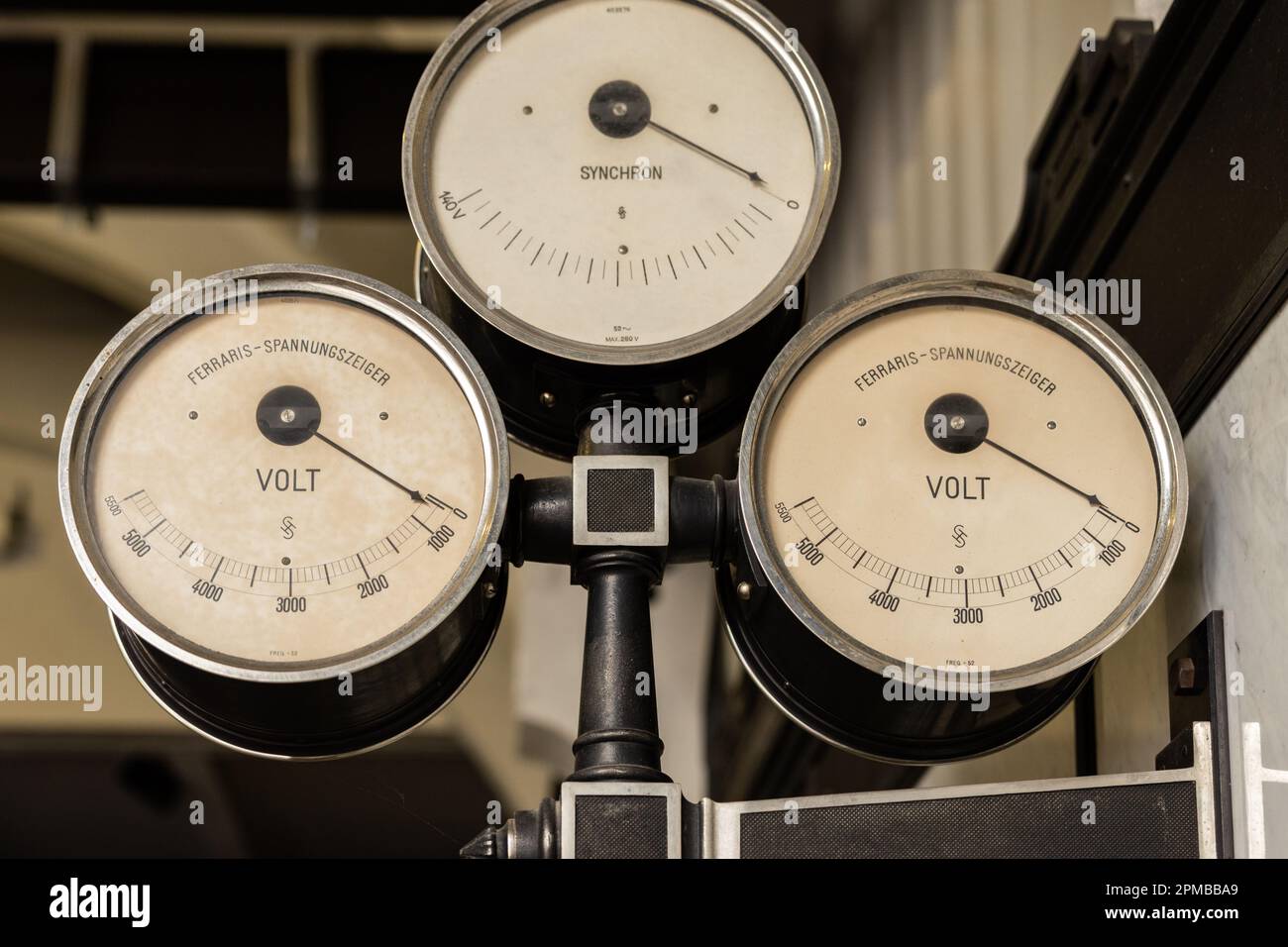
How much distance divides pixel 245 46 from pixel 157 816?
4915 millimetres

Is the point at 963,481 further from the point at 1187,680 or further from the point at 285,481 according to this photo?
the point at 285,481

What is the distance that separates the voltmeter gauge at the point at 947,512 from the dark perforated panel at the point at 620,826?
0.77 feet

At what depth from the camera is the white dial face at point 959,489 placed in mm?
1810

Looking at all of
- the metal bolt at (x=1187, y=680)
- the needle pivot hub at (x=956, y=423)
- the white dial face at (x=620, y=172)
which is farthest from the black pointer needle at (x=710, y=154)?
the metal bolt at (x=1187, y=680)

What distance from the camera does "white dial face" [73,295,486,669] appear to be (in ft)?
5.84

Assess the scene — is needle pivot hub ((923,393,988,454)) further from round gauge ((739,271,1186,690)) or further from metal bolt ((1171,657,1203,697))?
metal bolt ((1171,657,1203,697))

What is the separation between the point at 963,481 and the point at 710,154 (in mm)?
461

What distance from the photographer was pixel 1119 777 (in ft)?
5.77

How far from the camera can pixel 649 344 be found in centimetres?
194

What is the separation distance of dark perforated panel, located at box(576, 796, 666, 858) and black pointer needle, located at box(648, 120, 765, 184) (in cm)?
69

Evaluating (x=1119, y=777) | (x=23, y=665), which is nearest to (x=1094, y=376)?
(x=1119, y=777)

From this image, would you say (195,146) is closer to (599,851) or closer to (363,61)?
(363,61)

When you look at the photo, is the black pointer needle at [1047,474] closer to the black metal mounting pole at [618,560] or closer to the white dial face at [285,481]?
the black metal mounting pole at [618,560]
